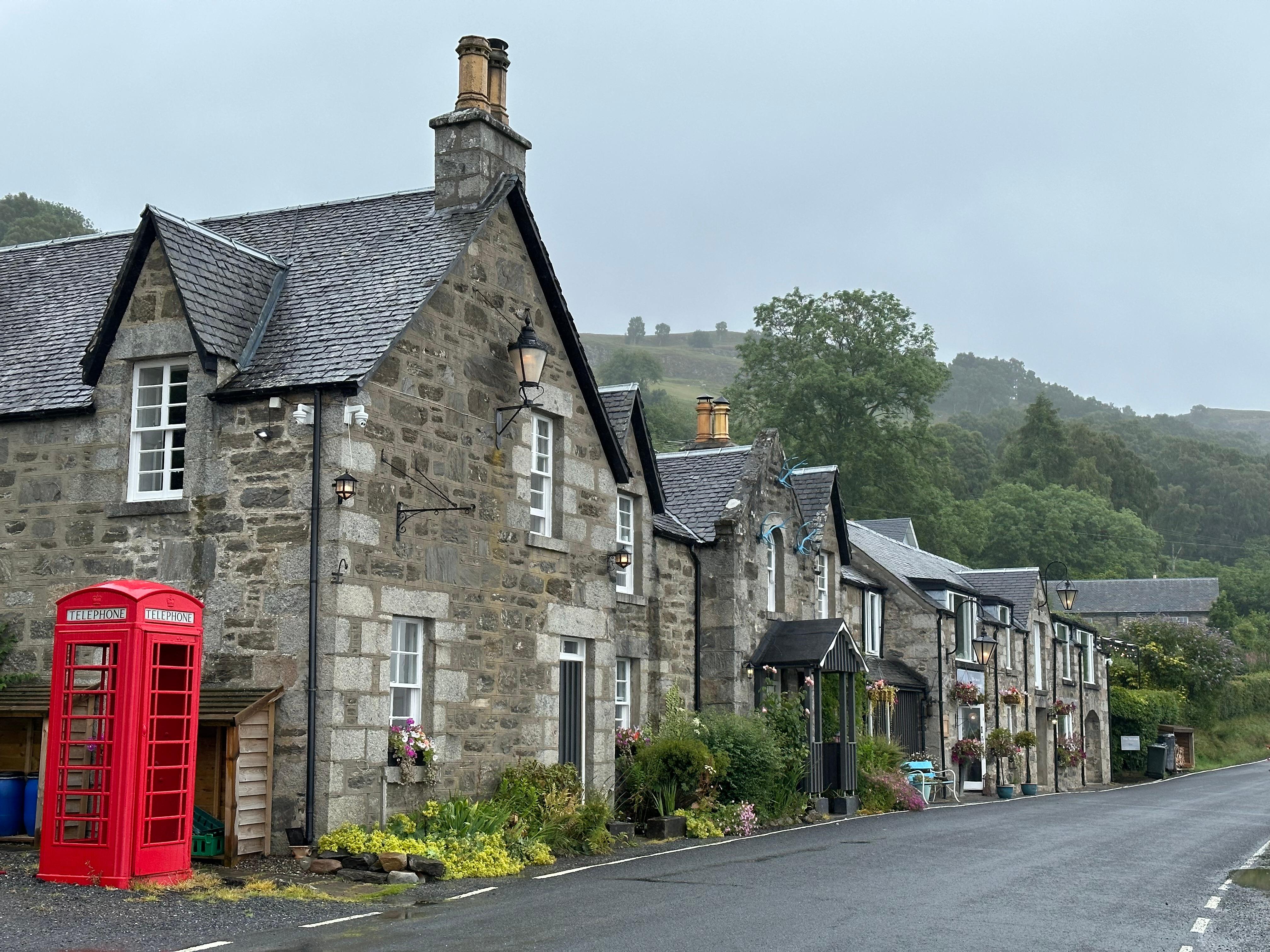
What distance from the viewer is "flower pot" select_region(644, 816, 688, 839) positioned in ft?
64.4

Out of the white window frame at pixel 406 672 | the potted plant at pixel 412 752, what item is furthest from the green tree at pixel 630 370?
the potted plant at pixel 412 752

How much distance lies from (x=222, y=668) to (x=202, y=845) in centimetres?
196

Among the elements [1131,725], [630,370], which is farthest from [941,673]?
[630,370]

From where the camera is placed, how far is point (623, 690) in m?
23.2

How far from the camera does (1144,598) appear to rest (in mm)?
88125

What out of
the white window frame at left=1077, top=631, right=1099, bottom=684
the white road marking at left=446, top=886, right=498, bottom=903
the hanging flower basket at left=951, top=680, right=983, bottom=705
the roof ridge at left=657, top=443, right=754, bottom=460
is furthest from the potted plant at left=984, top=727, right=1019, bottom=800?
the white road marking at left=446, top=886, right=498, bottom=903

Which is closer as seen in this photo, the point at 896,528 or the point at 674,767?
the point at 674,767

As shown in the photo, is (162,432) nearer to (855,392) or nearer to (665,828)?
(665,828)

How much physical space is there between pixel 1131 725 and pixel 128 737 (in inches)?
1909

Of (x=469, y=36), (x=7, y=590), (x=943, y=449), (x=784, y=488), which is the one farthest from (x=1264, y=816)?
(x=943, y=449)

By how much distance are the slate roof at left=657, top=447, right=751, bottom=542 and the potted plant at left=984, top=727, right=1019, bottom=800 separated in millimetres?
14675

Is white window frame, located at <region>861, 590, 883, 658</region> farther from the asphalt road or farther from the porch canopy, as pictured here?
the asphalt road

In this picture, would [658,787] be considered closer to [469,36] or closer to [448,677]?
[448,677]

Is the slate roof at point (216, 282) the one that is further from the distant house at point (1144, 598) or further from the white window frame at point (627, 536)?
the distant house at point (1144, 598)
